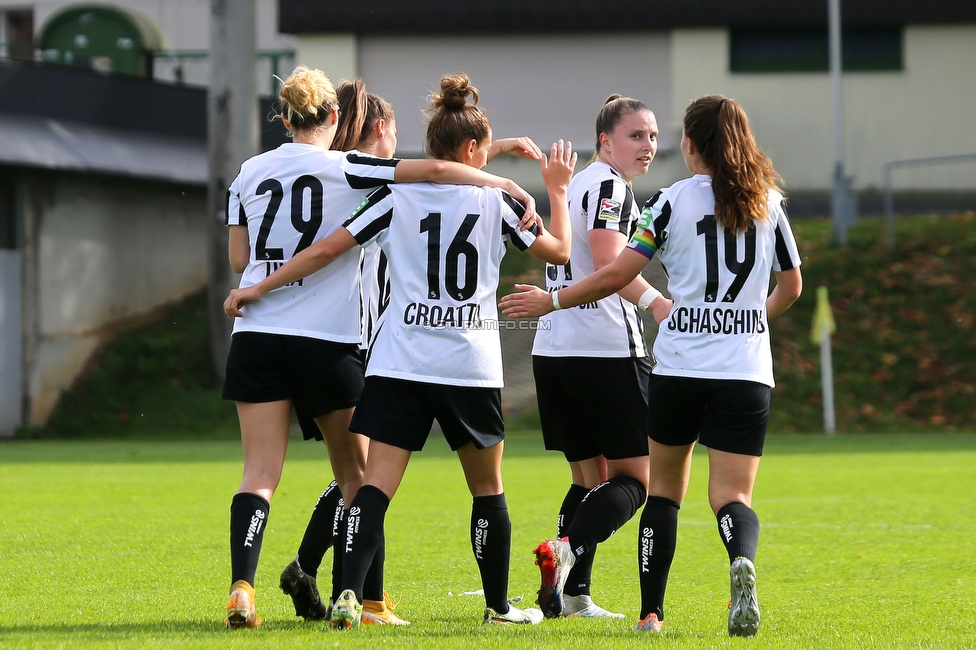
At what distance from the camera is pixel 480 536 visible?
15.8 ft

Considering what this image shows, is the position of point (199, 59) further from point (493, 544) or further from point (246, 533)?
point (493, 544)

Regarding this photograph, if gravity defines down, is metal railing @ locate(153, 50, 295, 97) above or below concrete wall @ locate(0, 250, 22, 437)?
above

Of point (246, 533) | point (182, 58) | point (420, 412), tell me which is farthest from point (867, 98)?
point (246, 533)

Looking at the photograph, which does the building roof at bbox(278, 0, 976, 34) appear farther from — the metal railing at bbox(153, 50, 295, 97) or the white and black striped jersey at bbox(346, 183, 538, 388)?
the white and black striped jersey at bbox(346, 183, 538, 388)

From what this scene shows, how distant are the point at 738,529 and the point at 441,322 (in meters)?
1.33

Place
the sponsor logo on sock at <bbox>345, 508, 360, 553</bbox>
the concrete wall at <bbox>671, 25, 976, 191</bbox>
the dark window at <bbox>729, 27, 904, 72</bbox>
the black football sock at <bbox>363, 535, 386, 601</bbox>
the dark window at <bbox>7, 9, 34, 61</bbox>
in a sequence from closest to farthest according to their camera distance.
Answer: the sponsor logo on sock at <bbox>345, 508, 360, 553</bbox>, the black football sock at <bbox>363, 535, 386, 601</bbox>, the concrete wall at <bbox>671, 25, 976, 191</bbox>, the dark window at <bbox>729, 27, 904, 72</bbox>, the dark window at <bbox>7, 9, 34, 61</bbox>

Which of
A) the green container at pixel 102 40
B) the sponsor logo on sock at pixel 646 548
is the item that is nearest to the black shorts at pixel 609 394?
the sponsor logo on sock at pixel 646 548

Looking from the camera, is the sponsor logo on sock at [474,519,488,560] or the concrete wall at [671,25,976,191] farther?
the concrete wall at [671,25,976,191]

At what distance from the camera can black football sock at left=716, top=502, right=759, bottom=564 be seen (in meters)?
4.50

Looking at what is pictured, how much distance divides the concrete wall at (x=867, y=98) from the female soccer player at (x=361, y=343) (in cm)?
2111

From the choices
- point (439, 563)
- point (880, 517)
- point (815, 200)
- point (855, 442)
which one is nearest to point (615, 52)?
point (815, 200)

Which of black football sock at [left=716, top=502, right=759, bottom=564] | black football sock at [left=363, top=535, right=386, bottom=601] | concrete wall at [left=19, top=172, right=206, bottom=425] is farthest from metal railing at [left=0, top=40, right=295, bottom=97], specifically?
black football sock at [left=716, top=502, right=759, bottom=564]

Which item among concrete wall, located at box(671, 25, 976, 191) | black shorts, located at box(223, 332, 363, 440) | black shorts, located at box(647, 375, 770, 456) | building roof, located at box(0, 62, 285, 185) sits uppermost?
concrete wall, located at box(671, 25, 976, 191)

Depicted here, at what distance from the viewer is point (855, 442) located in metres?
16.2
